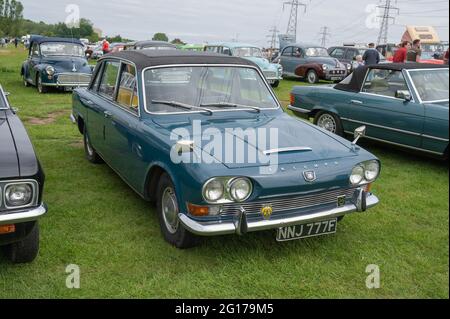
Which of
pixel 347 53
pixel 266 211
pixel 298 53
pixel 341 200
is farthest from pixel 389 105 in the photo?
pixel 347 53

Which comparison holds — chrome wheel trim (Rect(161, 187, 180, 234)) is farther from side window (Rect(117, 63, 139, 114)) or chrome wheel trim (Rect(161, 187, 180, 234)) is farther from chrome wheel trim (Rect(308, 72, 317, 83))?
chrome wheel trim (Rect(308, 72, 317, 83))

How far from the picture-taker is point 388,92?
655cm

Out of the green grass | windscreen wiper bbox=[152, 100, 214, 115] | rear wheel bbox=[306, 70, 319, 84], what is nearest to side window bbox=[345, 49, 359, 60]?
rear wheel bbox=[306, 70, 319, 84]

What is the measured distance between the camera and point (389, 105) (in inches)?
249

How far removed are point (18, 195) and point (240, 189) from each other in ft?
4.90

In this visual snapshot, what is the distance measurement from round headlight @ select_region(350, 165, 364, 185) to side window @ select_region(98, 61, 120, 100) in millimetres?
2833

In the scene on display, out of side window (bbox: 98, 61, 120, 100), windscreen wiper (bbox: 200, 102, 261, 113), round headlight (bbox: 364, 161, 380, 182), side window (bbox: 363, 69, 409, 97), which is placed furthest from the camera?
side window (bbox: 363, 69, 409, 97)

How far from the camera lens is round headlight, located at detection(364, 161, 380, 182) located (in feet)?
12.3

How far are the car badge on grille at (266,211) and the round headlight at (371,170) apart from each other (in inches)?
37.8

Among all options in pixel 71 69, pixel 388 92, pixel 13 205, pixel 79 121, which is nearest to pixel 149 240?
pixel 13 205

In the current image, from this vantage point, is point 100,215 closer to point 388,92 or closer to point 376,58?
point 388,92

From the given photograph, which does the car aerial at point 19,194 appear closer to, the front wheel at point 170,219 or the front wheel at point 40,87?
the front wheel at point 170,219

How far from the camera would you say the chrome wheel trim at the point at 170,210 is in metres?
3.67

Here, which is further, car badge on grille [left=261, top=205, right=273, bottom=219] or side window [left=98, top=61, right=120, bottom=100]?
A: side window [left=98, top=61, right=120, bottom=100]
